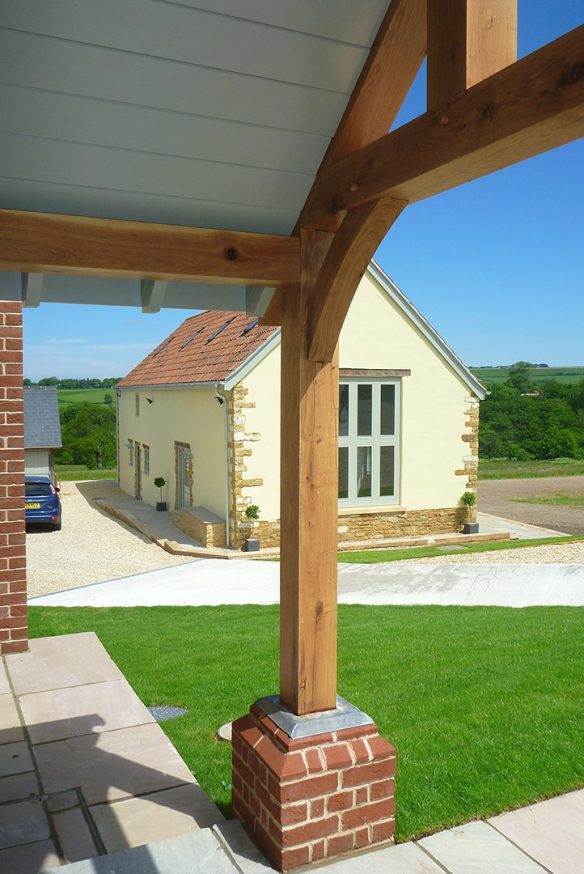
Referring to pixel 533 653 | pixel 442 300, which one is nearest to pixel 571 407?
pixel 533 653

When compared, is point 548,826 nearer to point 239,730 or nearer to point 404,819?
point 404,819

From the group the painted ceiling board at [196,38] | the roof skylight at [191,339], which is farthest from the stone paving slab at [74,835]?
the roof skylight at [191,339]

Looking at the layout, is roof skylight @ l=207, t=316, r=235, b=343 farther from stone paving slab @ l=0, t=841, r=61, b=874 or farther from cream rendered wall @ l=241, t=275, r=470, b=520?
stone paving slab @ l=0, t=841, r=61, b=874

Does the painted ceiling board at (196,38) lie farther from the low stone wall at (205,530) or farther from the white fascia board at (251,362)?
the low stone wall at (205,530)

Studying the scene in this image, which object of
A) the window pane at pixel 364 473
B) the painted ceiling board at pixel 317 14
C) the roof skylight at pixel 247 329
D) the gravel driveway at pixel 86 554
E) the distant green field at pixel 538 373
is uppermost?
the distant green field at pixel 538 373

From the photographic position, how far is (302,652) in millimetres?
3434

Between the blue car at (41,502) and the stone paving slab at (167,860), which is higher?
the blue car at (41,502)

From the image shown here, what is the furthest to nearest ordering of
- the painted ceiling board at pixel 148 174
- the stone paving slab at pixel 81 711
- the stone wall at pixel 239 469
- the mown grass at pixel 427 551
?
1. the stone wall at pixel 239 469
2. the mown grass at pixel 427 551
3. the stone paving slab at pixel 81 711
4. the painted ceiling board at pixel 148 174

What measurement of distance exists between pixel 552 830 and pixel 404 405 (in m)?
12.6

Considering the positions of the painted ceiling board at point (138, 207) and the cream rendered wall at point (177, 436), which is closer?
the painted ceiling board at point (138, 207)

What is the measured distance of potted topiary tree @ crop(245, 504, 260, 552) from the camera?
46.4ft

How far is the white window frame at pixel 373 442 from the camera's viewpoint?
Result: 15297 mm

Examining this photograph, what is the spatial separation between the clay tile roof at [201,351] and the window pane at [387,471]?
3629 millimetres

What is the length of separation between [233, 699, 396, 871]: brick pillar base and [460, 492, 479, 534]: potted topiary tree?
13153 mm
